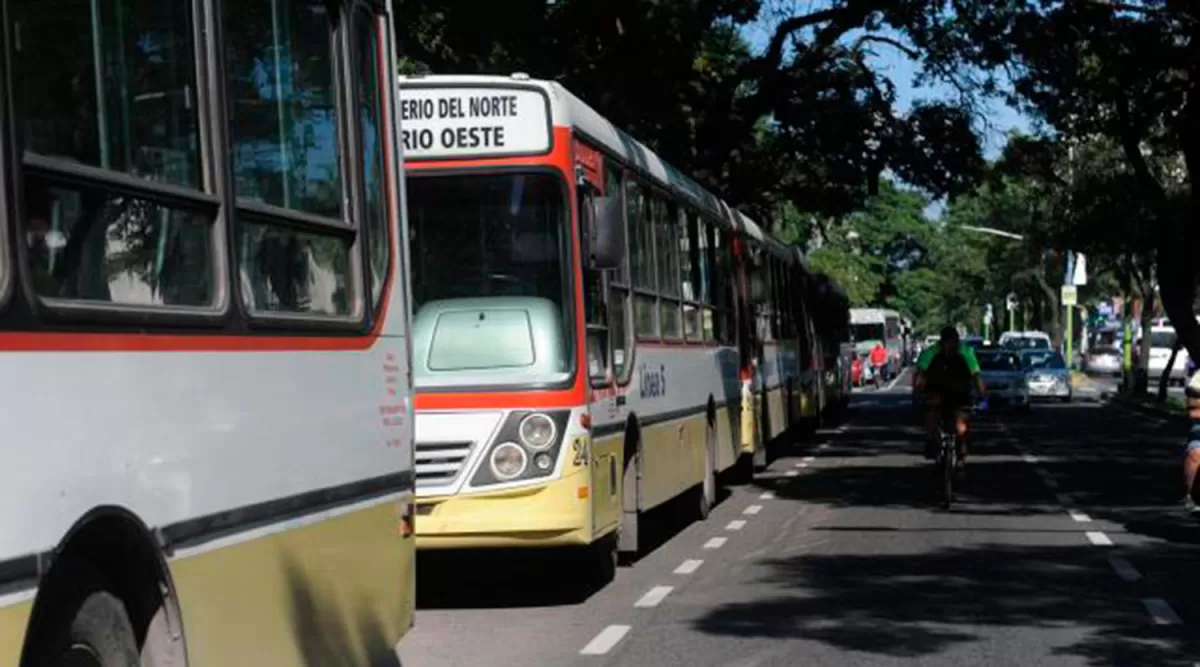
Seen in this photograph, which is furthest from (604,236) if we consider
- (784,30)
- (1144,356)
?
(1144,356)

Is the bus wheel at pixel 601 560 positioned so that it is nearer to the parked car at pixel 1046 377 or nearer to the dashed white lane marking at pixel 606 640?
the dashed white lane marking at pixel 606 640

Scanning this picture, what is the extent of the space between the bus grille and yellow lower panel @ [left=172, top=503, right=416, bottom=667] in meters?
4.26

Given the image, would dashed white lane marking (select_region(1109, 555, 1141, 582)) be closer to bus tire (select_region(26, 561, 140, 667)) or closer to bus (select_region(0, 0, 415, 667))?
bus (select_region(0, 0, 415, 667))

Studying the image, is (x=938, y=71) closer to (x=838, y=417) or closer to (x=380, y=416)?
(x=838, y=417)

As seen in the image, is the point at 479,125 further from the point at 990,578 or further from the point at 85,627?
the point at 85,627

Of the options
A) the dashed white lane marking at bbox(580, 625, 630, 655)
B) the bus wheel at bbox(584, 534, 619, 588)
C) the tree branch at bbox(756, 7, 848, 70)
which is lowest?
the dashed white lane marking at bbox(580, 625, 630, 655)

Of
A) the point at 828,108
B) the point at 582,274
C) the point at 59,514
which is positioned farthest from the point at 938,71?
the point at 59,514

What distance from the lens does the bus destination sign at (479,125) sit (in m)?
11.6

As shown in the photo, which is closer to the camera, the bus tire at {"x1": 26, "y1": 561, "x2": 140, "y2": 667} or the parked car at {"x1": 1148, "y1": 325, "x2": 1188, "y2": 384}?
the bus tire at {"x1": 26, "y1": 561, "x2": 140, "y2": 667}

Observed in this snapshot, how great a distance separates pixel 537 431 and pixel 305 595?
225 inches

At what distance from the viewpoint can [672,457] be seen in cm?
1531

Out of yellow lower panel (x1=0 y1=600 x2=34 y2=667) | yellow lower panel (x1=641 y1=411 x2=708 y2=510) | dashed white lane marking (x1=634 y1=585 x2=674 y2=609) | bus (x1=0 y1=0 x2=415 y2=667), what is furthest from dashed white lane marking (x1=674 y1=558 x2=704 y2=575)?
yellow lower panel (x1=0 y1=600 x2=34 y2=667)

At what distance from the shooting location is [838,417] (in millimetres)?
42125

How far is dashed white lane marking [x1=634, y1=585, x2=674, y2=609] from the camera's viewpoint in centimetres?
1182
